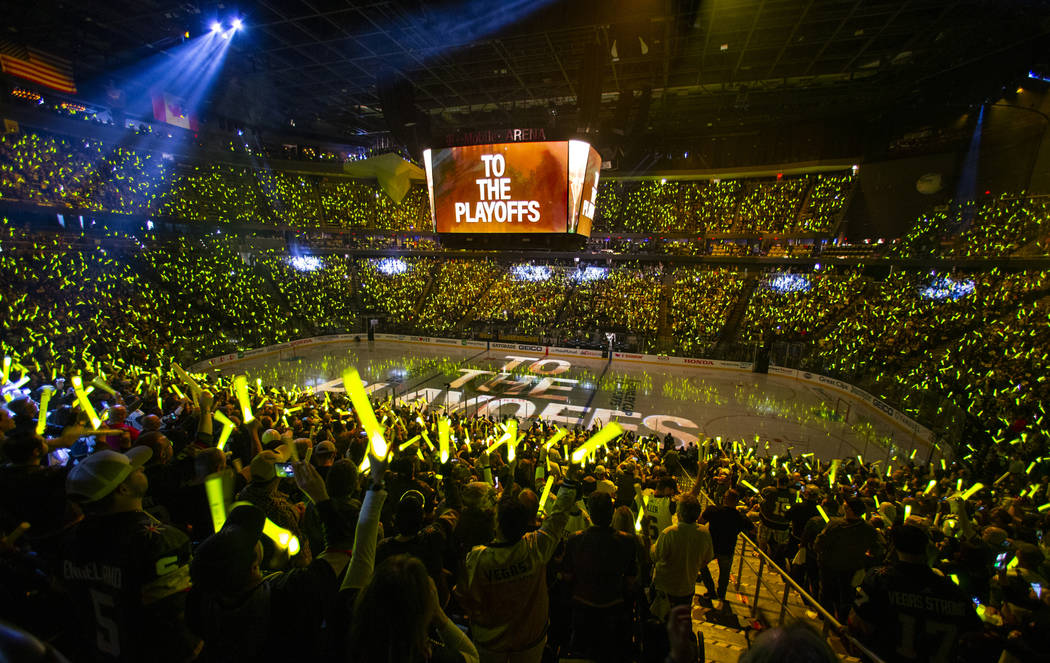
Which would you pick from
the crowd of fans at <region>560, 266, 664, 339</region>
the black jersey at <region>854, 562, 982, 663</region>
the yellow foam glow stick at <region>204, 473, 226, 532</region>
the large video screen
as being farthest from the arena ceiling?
the crowd of fans at <region>560, 266, 664, 339</region>

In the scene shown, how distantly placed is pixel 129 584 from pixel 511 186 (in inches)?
346

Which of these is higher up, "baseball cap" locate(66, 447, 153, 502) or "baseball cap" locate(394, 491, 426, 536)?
"baseball cap" locate(66, 447, 153, 502)

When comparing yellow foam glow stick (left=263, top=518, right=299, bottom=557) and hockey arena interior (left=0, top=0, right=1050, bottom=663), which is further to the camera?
yellow foam glow stick (left=263, top=518, right=299, bottom=557)

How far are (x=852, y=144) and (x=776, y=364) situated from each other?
16234mm

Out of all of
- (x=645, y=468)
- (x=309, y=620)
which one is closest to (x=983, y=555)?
(x=645, y=468)

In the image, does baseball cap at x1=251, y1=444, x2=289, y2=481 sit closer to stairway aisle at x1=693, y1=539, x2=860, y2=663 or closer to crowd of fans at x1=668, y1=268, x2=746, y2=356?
stairway aisle at x1=693, y1=539, x2=860, y2=663

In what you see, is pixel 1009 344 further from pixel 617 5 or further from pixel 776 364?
pixel 617 5

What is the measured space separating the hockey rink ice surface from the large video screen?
739 cm

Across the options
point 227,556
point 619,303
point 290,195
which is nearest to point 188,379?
point 227,556

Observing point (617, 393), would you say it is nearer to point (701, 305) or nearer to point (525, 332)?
point (525, 332)

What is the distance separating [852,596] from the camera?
4.05m

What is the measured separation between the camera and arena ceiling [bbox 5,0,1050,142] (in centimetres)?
1105

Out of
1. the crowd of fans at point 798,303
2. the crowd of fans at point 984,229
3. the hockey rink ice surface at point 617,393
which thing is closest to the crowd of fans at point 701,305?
the crowd of fans at point 798,303

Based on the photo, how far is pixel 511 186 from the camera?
9555mm
